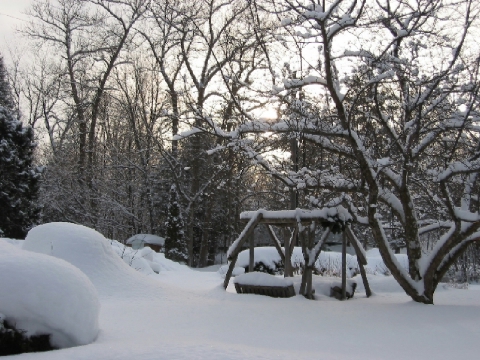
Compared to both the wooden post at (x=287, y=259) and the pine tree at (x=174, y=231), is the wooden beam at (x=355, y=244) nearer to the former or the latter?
the wooden post at (x=287, y=259)

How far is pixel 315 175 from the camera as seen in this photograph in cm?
893

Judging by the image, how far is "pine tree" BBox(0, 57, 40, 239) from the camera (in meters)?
17.5

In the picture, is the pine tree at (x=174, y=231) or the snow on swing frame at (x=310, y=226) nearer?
the snow on swing frame at (x=310, y=226)

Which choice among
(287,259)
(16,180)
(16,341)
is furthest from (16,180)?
(16,341)

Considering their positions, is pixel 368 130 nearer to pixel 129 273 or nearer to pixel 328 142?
pixel 328 142

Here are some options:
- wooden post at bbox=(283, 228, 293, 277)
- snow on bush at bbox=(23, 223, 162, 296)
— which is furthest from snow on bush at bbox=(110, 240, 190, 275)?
snow on bush at bbox=(23, 223, 162, 296)

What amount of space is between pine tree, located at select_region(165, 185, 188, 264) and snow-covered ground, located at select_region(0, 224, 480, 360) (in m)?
14.8

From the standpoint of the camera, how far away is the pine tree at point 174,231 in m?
24.3

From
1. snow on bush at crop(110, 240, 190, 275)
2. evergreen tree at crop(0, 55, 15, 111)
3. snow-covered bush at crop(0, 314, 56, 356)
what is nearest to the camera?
snow-covered bush at crop(0, 314, 56, 356)

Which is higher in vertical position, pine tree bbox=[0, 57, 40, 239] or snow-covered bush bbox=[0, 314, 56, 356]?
pine tree bbox=[0, 57, 40, 239]

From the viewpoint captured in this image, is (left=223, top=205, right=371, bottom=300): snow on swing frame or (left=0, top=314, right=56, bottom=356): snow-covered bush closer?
(left=0, top=314, right=56, bottom=356): snow-covered bush

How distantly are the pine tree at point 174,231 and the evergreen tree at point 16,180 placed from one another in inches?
279

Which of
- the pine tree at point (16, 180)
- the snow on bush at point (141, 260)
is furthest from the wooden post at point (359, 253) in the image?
the pine tree at point (16, 180)

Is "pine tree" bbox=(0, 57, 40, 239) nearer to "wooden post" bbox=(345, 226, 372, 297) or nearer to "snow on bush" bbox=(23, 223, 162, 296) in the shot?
"snow on bush" bbox=(23, 223, 162, 296)
